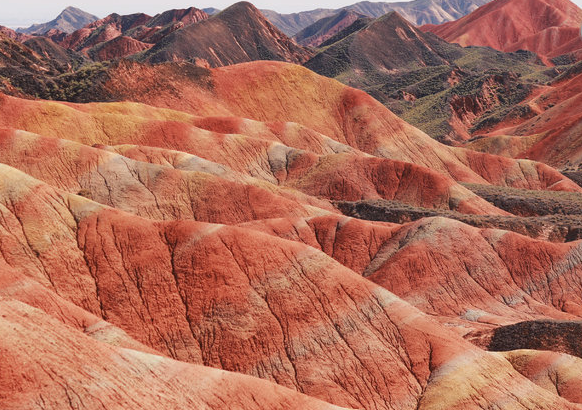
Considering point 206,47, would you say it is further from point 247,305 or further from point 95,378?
point 95,378

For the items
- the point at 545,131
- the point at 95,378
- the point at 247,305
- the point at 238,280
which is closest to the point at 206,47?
the point at 545,131

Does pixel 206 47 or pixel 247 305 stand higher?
pixel 206 47

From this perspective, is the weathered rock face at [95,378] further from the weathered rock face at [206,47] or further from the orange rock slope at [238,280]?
the weathered rock face at [206,47]

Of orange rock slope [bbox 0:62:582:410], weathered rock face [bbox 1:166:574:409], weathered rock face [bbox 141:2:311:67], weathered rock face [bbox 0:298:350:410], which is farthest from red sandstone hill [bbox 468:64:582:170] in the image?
weathered rock face [bbox 0:298:350:410]

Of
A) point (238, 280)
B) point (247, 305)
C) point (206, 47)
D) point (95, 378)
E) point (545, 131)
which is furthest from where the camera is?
point (206, 47)

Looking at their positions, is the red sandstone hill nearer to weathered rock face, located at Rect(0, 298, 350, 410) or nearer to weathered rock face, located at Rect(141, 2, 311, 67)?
weathered rock face, located at Rect(141, 2, 311, 67)

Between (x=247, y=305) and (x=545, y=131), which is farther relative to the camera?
(x=545, y=131)

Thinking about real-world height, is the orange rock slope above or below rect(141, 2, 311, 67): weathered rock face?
below

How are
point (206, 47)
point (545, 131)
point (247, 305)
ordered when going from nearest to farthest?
point (247, 305) → point (545, 131) → point (206, 47)

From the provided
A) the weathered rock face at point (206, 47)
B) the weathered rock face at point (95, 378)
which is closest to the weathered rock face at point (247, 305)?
the weathered rock face at point (95, 378)
